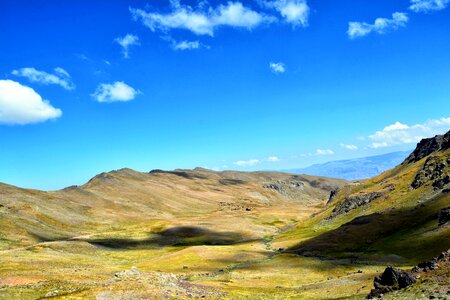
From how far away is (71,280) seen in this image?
185ft

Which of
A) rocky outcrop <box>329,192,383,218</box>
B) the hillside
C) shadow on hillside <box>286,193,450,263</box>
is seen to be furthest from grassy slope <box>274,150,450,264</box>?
rocky outcrop <box>329,192,383,218</box>

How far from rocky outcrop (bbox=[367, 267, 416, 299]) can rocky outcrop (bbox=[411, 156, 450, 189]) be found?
99.9 meters

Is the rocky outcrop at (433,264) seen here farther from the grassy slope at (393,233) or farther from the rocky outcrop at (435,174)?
the rocky outcrop at (435,174)

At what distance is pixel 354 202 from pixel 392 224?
174 ft

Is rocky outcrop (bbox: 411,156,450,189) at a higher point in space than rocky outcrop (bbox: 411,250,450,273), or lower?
higher

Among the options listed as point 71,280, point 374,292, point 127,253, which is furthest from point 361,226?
point 71,280

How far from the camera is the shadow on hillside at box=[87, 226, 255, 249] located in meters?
148

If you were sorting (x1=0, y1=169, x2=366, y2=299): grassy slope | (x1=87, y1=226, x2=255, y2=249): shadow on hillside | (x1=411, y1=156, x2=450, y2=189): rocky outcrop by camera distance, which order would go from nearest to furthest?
(x1=0, y1=169, x2=366, y2=299): grassy slope
(x1=411, y1=156, x2=450, y2=189): rocky outcrop
(x1=87, y1=226, x2=255, y2=249): shadow on hillside

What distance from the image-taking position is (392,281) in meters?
43.6

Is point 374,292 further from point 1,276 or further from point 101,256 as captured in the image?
point 101,256

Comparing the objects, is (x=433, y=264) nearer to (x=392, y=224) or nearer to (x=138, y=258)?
(x=392, y=224)

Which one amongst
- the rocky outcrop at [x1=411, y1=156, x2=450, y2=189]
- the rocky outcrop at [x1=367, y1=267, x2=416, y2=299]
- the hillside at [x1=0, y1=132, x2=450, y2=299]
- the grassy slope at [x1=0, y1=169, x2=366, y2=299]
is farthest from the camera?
the rocky outcrop at [x1=411, y1=156, x2=450, y2=189]

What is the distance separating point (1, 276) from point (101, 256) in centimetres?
6431

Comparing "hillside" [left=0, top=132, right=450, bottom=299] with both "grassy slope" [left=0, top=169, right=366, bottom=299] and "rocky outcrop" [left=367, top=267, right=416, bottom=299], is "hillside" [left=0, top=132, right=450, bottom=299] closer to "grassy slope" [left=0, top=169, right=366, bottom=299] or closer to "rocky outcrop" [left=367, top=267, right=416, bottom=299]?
"grassy slope" [left=0, top=169, right=366, bottom=299]
